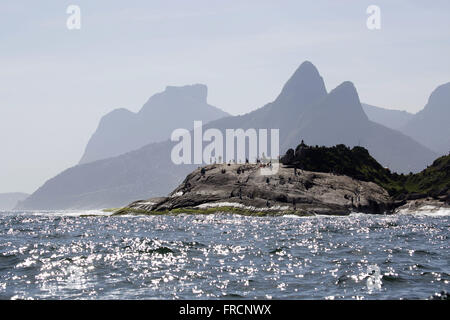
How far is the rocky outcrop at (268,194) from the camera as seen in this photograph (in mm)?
159625

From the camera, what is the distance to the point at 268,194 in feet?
541

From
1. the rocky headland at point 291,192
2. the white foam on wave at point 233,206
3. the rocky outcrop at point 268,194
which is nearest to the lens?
the white foam on wave at point 233,206

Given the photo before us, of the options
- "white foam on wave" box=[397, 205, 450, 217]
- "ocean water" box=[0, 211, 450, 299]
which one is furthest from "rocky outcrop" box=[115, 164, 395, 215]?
"ocean water" box=[0, 211, 450, 299]

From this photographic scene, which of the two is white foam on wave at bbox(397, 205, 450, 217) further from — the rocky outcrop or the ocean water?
the ocean water

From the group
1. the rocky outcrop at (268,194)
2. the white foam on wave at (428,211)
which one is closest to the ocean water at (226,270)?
the rocky outcrop at (268,194)

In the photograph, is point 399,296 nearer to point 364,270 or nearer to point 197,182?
point 364,270

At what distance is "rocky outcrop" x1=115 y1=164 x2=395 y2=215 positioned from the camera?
524 ft

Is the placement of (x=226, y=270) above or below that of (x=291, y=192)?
above

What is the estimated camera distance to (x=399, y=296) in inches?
1196

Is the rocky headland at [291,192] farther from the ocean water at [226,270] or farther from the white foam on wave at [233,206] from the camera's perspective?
the ocean water at [226,270]

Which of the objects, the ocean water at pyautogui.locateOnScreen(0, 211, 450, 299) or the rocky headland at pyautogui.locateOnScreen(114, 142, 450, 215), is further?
the rocky headland at pyautogui.locateOnScreen(114, 142, 450, 215)

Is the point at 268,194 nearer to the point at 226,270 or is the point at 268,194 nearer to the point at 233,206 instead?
the point at 233,206

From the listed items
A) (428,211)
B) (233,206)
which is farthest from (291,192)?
(428,211)
